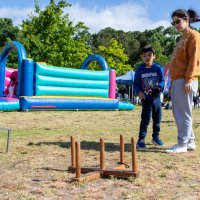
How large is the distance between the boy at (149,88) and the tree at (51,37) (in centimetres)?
2114

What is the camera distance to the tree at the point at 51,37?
27.1 metres

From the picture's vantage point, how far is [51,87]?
1563 cm

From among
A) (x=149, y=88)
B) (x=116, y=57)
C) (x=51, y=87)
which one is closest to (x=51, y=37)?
(x=51, y=87)

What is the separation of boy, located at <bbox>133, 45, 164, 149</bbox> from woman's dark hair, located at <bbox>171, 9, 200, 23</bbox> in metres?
0.77

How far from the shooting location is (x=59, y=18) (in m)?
27.7

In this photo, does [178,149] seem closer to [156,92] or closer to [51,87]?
[156,92]

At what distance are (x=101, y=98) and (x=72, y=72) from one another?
188 centimetres

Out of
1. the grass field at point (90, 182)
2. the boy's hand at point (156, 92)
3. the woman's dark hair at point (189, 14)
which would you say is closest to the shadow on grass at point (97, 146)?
the grass field at point (90, 182)

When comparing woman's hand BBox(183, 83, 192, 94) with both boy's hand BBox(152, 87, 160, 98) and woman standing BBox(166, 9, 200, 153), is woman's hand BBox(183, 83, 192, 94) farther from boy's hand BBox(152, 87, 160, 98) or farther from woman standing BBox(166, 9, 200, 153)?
boy's hand BBox(152, 87, 160, 98)

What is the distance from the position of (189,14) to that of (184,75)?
3.08 feet

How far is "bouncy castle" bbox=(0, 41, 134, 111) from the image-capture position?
14438mm

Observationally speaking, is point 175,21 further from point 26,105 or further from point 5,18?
point 5,18

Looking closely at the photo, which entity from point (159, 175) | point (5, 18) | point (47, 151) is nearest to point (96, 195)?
point (159, 175)

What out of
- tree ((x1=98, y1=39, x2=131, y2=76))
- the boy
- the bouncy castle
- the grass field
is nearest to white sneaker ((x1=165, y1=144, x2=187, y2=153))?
the grass field
